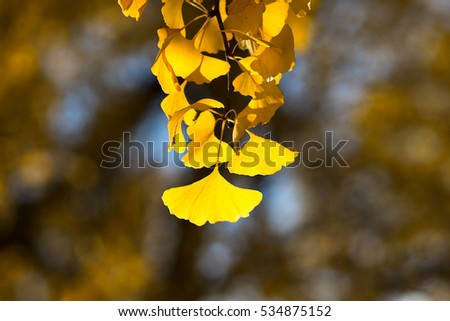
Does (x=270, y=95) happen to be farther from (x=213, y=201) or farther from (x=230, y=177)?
(x=230, y=177)

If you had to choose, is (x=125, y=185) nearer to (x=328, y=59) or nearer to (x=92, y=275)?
(x=92, y=275)

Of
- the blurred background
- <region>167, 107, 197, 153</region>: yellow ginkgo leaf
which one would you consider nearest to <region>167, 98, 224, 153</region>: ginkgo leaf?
<region>167, 107, 197, 153</region>: yellow ginkgo leaf

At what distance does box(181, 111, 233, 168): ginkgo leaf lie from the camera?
0.27m

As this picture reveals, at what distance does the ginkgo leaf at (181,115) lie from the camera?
24cm

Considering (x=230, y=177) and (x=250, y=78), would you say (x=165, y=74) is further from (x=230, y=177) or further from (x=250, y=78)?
(x=230, y=177)

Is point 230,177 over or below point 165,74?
over

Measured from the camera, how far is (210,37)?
0.92 feet

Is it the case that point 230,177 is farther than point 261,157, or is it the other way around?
point 230,177

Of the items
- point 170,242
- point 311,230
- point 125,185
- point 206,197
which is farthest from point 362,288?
point 206,197

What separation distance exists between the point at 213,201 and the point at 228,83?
58 mm

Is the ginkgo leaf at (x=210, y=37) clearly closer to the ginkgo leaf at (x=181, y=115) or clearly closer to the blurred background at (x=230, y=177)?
the ginkgo leaf at (x=181, y=115)

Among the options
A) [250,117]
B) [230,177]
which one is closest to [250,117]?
[250,117]

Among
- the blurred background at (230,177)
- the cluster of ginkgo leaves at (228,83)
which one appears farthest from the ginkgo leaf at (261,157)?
the blurred background at (230,177)
